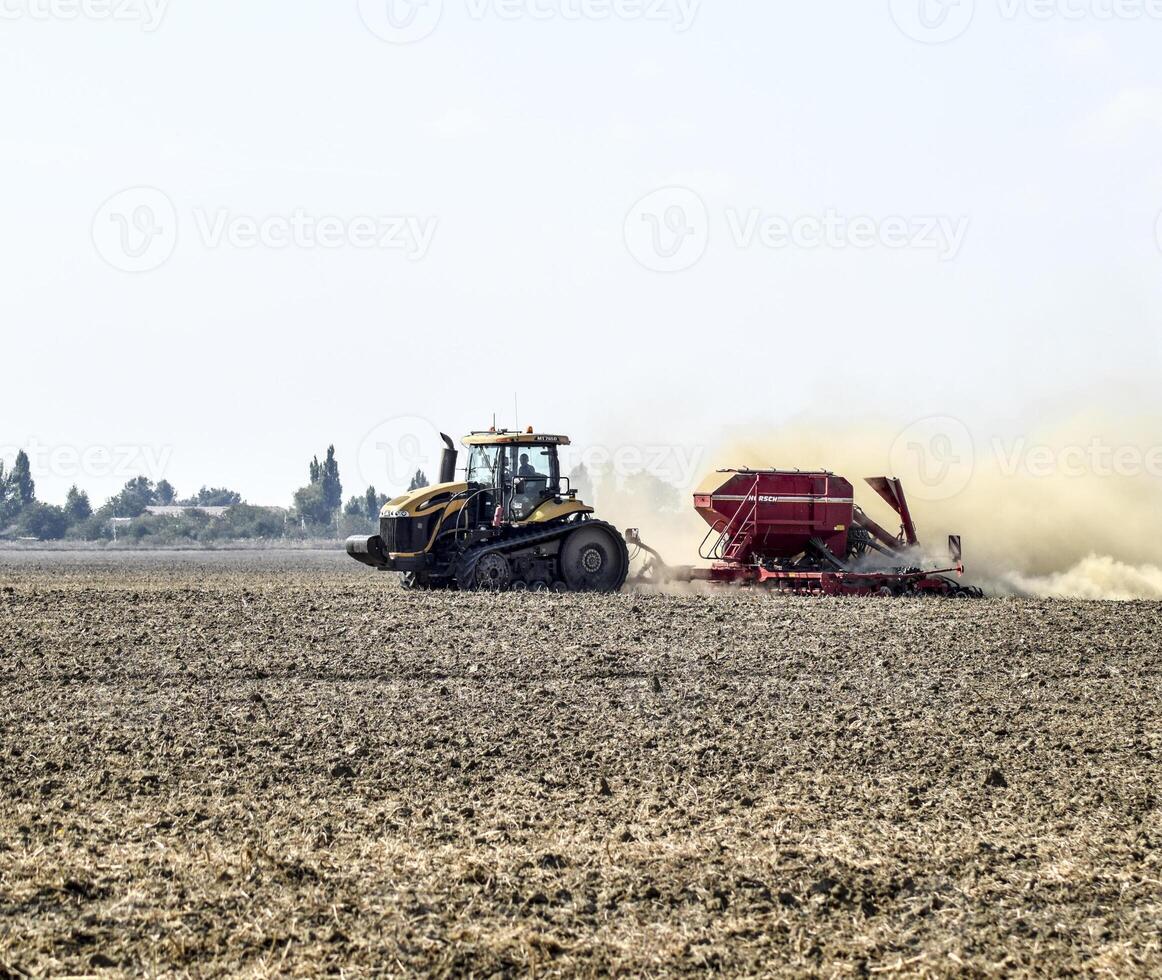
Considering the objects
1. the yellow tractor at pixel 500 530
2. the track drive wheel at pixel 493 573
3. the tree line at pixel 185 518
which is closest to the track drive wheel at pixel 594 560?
the yellow tractor at pixel 500 530

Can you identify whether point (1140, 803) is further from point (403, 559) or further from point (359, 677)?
point (403, 559)

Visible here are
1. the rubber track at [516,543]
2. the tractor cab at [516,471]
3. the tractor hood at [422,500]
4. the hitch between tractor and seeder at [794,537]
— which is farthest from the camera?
the hitch between tractor and seeder at [794,537]

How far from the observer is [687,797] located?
9625 mm

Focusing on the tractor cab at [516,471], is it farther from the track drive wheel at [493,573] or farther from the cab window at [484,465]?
the track drive wheel at [493,573]

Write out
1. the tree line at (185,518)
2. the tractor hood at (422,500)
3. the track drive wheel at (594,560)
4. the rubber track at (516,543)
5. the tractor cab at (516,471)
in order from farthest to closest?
the tree line at (185,518)
the track drive wheel at (594,560)
the tractor cab at (516,471)
the tractor hood at (422,500)
the rubber track at (516,543)

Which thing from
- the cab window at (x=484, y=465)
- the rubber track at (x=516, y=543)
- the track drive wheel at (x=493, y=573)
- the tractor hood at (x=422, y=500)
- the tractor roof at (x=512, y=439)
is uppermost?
the tractor roof at (x=512, y=439)

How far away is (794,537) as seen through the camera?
24922mm

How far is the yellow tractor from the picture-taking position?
23531mm

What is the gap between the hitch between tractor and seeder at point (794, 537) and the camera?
24578 mm

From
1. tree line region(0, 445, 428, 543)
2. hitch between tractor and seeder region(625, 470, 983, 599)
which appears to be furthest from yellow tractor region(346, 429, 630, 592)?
tree line region(0, 445, 428, 543)

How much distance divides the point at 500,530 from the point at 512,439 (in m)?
1.64

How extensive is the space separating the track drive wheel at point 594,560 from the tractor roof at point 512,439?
1687 millimetres

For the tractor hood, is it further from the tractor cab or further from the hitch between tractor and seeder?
the hitch between tractor and seeder

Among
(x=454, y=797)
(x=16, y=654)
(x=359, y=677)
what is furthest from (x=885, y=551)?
(x=454, y=797)
